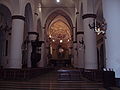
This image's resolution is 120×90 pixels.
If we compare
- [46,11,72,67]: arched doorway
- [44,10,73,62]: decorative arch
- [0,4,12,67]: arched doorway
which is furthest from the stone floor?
[44,10,73,62]: decorative arch

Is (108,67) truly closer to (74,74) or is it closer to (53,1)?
(74,74)

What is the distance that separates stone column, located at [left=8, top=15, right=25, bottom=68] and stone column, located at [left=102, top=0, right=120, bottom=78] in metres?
8.20

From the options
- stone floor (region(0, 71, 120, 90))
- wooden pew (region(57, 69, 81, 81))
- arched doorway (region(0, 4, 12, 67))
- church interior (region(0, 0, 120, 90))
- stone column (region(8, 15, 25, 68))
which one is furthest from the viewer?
arched doorway (region(0, 4, 12, 67))

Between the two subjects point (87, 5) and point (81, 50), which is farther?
point (81, 50)

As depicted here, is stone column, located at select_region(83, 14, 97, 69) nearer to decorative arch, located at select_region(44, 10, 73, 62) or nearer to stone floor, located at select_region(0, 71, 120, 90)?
stone floor, located at select_region(0, 71, 120, 90)

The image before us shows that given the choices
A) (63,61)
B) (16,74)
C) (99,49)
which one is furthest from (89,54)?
(63,61)

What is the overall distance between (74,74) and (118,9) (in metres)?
5.60

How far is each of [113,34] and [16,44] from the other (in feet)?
28.2

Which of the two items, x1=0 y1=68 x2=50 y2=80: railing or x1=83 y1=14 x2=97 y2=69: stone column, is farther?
x1=83 y1=14 x2=97 y2=69: stone column

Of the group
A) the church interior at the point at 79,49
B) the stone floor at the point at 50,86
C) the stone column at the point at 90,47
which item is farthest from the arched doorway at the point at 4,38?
the stone floor at the point at 50,86

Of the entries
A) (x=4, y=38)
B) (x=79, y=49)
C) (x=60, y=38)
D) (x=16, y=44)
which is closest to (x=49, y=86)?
(x=16, y=44)

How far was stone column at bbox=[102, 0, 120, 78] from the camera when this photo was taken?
733 cm

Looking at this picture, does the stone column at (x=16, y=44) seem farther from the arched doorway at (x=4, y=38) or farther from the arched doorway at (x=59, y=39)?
the arched doorway at (x=59, y=39)

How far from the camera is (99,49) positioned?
2364cm
